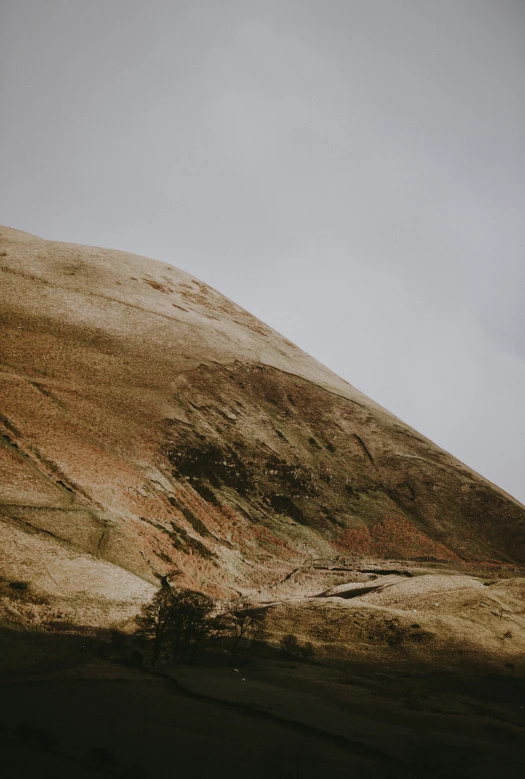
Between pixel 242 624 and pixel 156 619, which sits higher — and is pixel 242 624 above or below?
above

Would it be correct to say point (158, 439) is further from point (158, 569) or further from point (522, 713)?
point (522, 713)

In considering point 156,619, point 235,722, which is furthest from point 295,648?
point 235,722

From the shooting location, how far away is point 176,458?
33.8 m

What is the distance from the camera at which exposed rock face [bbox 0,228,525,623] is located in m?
22.4

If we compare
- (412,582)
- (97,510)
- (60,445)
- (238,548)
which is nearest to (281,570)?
(238,548)

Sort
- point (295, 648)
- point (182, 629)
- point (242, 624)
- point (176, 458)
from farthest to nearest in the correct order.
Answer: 1. point (176, 458)
2. point (295, 648)
3. point (242, 624)
4. point (182, 629)

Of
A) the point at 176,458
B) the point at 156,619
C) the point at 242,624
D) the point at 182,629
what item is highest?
the point at 176,458

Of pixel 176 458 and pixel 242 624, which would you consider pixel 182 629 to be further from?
pixel 176 458

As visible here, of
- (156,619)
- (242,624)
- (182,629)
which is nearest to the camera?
(182,629)

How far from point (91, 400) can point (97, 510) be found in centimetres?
1118

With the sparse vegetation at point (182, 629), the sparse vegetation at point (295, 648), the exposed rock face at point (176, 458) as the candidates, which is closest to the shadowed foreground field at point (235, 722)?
the sparse vegetation at point (182, 629)

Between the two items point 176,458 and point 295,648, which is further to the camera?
point 176,458

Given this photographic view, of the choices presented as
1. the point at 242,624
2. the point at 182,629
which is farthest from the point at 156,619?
the point at 242,624

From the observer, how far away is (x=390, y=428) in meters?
52.1
